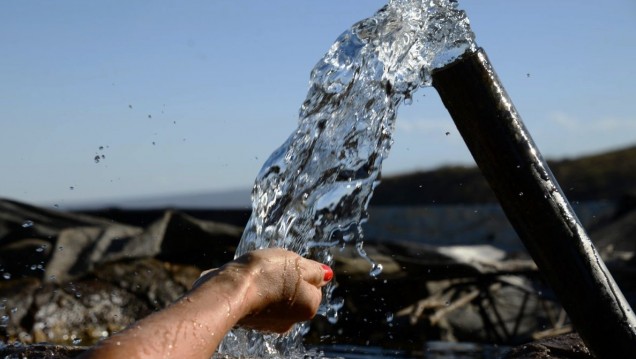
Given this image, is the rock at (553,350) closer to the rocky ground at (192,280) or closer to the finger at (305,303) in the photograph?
the finger at (305,303)

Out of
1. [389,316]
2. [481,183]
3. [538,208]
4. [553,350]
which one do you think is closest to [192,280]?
[389,316]

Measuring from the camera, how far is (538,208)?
2.98 m

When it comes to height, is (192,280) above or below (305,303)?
below

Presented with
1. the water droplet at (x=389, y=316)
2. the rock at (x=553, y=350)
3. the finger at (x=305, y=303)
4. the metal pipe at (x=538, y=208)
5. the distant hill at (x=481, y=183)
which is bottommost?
the water droplet at (x=389, y=316)

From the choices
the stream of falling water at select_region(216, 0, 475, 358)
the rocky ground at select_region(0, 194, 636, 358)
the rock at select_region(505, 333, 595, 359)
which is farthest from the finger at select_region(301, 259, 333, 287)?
the rocky ground at select_region(0, 194, 636, 358)

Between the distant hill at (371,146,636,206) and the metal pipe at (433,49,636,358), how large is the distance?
43.6ft

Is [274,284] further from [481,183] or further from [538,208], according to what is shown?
[481,183]

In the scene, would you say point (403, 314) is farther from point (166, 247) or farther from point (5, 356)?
point (5, 356)

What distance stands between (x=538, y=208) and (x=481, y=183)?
1465 centimetres

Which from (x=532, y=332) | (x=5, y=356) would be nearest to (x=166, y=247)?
(x=532, y=332)

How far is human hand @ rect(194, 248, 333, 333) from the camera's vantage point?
7.69 feet

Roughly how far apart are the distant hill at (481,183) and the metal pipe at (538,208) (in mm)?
13303

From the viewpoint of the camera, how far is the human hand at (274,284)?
92.3 inches

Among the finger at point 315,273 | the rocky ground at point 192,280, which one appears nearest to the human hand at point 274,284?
the finger at point 315,273
